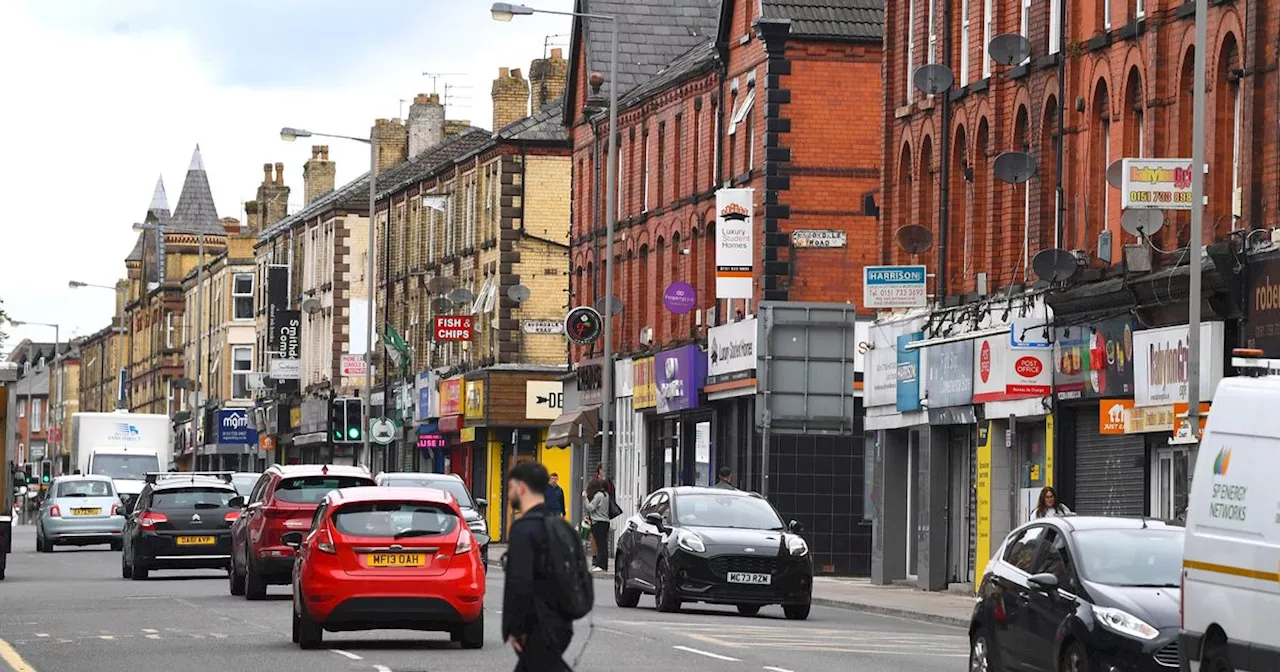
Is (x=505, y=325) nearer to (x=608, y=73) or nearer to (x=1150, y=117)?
(x=608, y=73)

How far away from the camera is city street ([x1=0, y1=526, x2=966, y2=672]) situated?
21.8 metres

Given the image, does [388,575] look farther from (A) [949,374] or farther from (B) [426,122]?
(B) [426,122]

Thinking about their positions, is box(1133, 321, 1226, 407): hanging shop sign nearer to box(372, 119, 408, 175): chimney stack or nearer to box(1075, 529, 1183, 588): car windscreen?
box(1075, 529, 1183, 588): car windscreen

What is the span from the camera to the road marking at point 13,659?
20.9m

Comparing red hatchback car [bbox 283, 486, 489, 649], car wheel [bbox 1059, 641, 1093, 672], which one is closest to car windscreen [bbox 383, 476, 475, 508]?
red hatchback car [bbox 283, 486, 489, 649]

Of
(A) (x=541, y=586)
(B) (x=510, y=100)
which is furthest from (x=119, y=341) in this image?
(A) (x=541, y=586)

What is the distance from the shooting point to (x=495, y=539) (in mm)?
74500

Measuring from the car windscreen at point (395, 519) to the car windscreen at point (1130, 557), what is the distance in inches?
272

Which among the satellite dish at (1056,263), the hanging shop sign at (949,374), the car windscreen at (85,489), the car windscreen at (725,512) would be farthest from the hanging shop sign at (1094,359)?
the car windscreen at (85,489)

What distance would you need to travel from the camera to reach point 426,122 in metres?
96.6

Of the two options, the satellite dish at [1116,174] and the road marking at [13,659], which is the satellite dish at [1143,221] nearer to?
the satellite dish at [1116,174]

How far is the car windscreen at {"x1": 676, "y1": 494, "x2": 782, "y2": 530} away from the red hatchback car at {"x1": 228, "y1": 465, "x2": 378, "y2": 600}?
13.2 feet

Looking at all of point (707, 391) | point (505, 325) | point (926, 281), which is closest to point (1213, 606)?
point (926, 281)

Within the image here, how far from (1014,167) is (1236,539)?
20.7 meters
